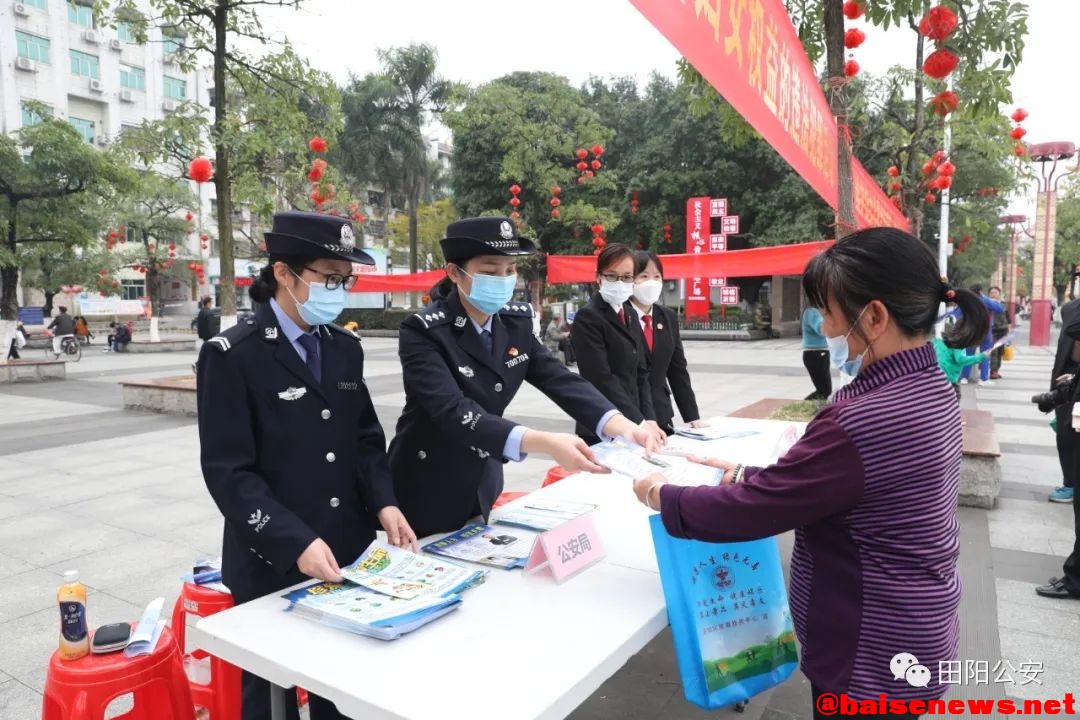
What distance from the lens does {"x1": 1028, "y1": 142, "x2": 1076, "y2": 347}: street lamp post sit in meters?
15.9

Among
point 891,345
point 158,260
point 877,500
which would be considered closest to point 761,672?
point 877,500

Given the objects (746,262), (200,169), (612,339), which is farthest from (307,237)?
(746,262)

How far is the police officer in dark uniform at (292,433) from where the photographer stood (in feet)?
5.42

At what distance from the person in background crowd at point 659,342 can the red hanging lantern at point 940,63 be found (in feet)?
9.00

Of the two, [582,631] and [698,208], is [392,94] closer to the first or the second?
[698,208]

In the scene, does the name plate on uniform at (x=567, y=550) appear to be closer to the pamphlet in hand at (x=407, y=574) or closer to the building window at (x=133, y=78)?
the pamphlet in hand at (x=407, y=574)

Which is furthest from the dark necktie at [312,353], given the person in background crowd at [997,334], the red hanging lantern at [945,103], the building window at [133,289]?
the building window at [133,289]

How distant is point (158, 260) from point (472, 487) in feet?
95.7

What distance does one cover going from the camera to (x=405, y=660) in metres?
1.36

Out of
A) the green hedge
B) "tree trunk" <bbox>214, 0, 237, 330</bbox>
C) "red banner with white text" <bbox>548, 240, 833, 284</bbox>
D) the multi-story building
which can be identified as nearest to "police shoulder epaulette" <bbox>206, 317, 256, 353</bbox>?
"red banner with white text" <bbox>548, 240, 833, 284</bbox>

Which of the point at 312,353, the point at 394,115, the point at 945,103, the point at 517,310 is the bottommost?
the point at 312,353

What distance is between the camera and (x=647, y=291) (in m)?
3.63

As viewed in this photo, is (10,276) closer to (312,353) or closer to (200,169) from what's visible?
(200,169)

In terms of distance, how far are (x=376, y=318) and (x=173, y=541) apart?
23305 millimetres
